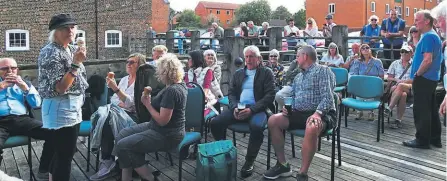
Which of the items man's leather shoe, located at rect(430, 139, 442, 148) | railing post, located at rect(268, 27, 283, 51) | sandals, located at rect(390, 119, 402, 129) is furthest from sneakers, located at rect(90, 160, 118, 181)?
railing post, located at rect(268, 27, 283, 51)

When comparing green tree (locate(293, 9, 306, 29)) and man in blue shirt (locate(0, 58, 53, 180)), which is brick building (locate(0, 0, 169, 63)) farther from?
green tree (locate(293, 9, 306, 29))

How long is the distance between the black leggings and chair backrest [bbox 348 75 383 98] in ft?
14.3

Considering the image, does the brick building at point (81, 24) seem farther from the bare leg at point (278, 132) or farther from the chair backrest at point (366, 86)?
the bare leg at point (278, 132)

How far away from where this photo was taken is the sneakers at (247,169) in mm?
4480

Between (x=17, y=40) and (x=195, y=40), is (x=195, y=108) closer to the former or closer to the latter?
(x=195, y=40)

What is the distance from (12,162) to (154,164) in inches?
68.5

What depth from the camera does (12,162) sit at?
503 centimetres

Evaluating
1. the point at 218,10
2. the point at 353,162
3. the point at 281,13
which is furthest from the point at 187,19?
the point at 353,162

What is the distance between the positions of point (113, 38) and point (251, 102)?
1897 cm

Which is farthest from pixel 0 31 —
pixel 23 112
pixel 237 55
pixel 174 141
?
pixel 174 141

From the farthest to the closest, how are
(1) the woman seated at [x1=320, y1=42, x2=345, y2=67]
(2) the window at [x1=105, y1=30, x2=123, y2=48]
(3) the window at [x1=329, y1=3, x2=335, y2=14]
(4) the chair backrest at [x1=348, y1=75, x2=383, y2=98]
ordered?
(3) the window at [x1=329, y1=3, x2=335, y2=14] → (2) the window at [x1=105, y1=30, x2=123, y2=48] → (1) the woman seated at [x1=320, y1=42, x2=345, y2=67] → (4) the chair backrest at [x1=348, y1=75, x2=383, y2=98]

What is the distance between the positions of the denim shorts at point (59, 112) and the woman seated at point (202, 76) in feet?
7.98

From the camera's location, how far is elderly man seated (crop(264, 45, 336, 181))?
4.30m

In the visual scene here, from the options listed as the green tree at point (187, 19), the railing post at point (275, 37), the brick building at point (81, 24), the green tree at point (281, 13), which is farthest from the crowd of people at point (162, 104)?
the green tree at point (187, 19)
